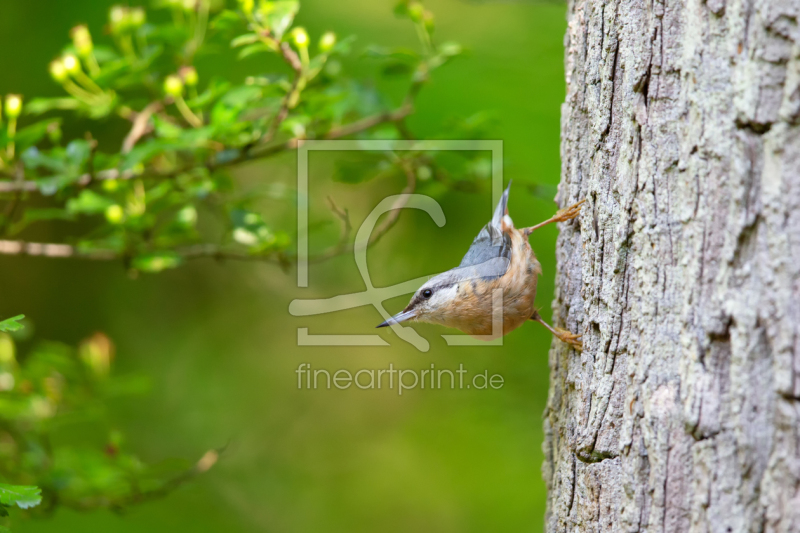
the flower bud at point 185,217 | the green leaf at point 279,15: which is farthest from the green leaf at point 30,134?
the green leaf at point 279,15

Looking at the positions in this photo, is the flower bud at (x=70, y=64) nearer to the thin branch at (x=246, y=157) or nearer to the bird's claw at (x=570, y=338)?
the thin branch at (x=246, y=157)

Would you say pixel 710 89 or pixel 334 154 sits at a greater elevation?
pixel 710 89

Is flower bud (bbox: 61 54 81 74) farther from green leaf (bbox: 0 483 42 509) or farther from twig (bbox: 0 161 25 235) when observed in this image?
green leaf (bbox: 0 483 42 509)

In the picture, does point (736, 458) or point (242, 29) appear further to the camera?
point (242, 29)

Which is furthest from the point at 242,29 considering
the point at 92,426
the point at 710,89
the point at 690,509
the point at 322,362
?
the point at 322,362

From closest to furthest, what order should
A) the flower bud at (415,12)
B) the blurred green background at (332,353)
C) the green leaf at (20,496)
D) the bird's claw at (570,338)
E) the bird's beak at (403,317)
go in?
the green leaf at (20,496), the bird's claw at (570,338), the flower bud at (415,12), the bird's beak at (403,317), the blurred green background at (332,353)

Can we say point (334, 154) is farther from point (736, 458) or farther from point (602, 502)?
point (736, 458)

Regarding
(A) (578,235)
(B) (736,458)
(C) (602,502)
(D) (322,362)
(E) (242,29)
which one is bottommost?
(D) (322,362)

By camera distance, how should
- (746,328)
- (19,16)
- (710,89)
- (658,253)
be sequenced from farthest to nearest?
(19,16) → (658,253) → (710,89) → (746,328)
